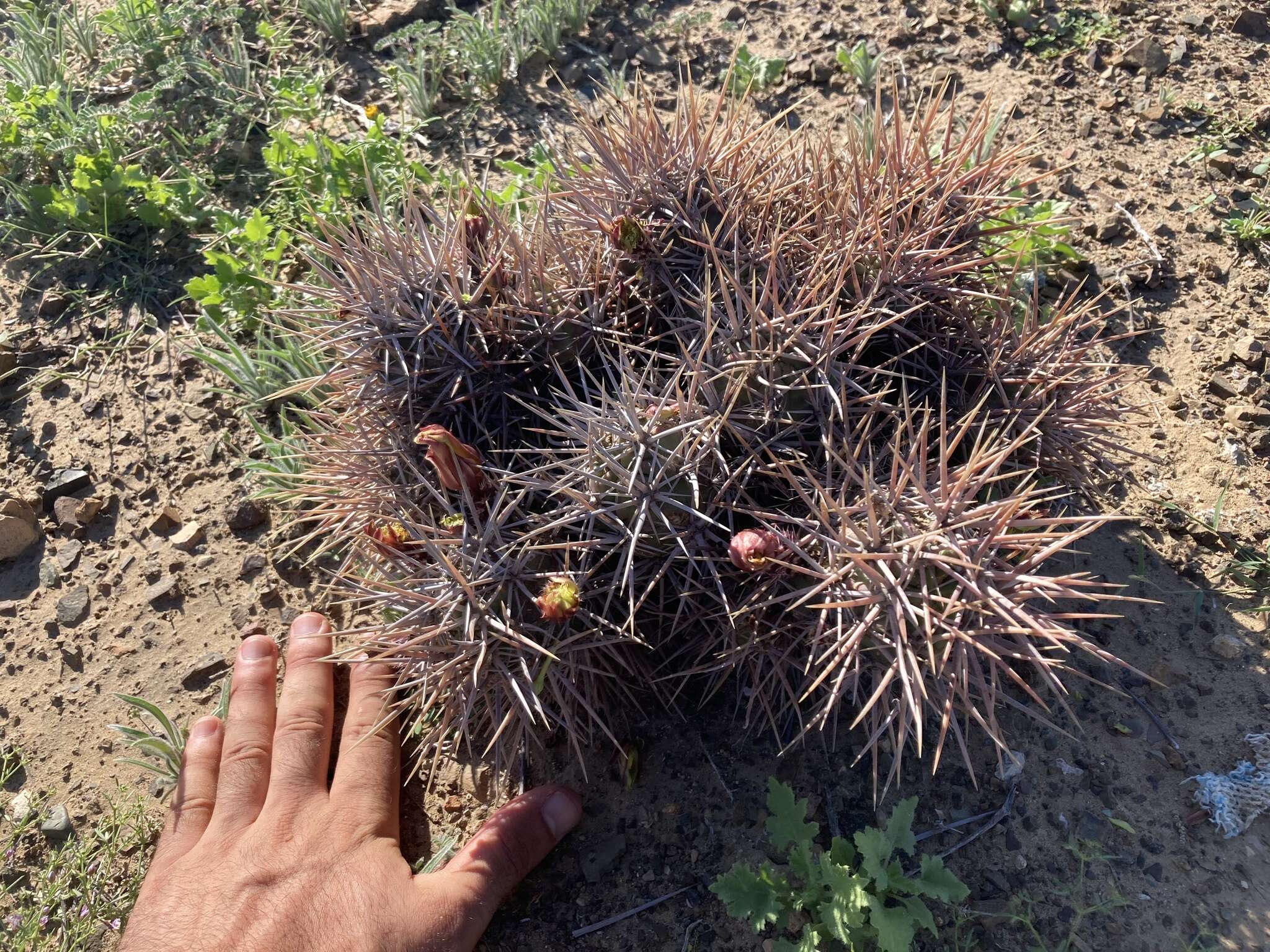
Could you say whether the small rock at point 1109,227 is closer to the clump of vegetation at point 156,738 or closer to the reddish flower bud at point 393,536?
the reddish flower bud at point 393,536

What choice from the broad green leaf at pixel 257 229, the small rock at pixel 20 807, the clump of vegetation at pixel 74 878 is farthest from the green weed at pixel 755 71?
the small rock at pixel 20 807

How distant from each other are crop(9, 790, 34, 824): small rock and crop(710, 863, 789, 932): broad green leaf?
196cm

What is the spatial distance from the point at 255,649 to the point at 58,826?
2.27ft

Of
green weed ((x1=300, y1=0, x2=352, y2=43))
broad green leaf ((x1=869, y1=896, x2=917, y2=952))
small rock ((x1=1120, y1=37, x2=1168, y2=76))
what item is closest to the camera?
broad green leaf ((x1=869, y1=896, x2=917, y2=952))

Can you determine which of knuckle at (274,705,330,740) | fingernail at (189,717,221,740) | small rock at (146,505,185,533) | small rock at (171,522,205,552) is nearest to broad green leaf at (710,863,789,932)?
knuckle at (274,705,330,740)

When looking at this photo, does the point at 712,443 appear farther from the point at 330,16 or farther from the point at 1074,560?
the point at 330,16

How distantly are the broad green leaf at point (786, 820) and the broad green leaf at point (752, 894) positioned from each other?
3.2 inches

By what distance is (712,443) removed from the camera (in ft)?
5.84

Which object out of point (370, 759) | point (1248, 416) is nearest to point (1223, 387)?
point (1248, 416)

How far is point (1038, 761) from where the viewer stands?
90.6 inches

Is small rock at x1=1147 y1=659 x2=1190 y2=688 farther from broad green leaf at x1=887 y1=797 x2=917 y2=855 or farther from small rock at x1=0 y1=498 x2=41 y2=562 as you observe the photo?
small rock at x1=0 y1=498 x2=41 y2=562

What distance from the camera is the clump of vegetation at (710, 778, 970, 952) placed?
189cm

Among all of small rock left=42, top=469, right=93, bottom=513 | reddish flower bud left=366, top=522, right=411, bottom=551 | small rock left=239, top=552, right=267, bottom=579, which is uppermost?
reddish flower bud left=366, top=522, right=411, bottom=551

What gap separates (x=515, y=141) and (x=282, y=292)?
4.12 ft
